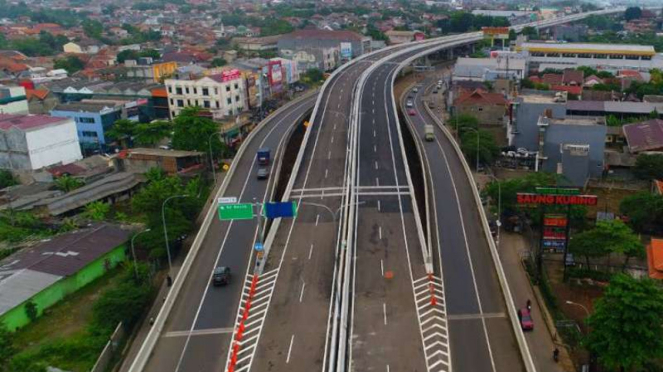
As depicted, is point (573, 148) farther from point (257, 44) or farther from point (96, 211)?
point (257, 44)

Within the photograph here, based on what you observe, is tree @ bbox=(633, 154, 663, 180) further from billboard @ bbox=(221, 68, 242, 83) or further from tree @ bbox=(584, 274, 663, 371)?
billboard @ bbox=(221, 68, 242, 83)

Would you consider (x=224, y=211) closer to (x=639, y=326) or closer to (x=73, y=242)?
(x=73, y=242)

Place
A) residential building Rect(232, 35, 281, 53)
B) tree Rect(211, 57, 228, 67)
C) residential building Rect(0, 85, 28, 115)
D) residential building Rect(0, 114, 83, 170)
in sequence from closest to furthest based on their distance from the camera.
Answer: residential building Rect(0, 114, 83, 170)
residential building Rect(0, 85, 28, 115)
tree Rect(211, 57, 228, 67)
residential building Rect(232, 35, 281, 53)

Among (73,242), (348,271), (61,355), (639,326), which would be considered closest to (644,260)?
(639,326)

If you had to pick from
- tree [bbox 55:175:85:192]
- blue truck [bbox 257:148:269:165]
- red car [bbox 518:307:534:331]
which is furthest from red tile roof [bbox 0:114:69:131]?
red car [bbox 518:307:534:331]

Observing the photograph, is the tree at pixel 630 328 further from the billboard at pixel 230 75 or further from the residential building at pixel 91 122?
the billboard at pixel 230 75

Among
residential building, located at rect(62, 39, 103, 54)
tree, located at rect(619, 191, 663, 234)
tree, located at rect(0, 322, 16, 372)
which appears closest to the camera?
tree, located at rect(0, 322, 16, 372)
